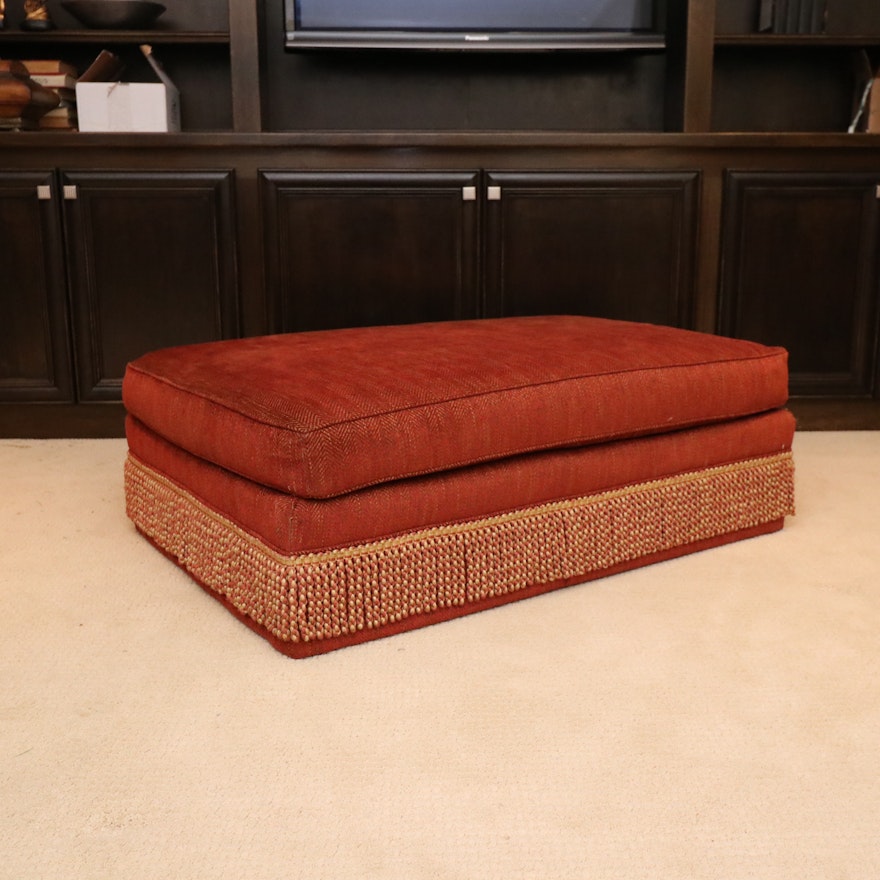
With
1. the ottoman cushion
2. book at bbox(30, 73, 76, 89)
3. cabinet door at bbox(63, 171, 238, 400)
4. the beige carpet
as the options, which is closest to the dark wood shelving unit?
cabinet door at bbox(63, 171, 238, 400)

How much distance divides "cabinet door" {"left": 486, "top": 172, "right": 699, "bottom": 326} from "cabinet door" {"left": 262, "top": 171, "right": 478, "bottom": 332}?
3.8 inches

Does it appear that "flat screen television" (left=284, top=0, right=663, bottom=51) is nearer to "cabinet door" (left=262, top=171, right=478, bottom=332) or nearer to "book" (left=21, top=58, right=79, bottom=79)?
"cabinet door" (left=262, top=171, right=478, bottom=332)

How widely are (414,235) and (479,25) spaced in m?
0.76

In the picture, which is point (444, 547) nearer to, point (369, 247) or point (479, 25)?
point (369, 247)

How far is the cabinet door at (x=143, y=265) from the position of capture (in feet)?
8.86

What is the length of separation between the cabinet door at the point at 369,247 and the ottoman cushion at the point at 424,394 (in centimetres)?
83

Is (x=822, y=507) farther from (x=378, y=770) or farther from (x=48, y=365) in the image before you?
(x=48, y=365)

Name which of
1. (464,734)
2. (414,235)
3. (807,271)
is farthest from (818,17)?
(464,734)

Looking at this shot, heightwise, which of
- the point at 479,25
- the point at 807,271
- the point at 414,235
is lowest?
the point at 807,271

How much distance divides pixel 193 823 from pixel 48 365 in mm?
2006

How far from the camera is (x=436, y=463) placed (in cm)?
146

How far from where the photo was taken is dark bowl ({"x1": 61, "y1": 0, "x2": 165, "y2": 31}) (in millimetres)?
2912

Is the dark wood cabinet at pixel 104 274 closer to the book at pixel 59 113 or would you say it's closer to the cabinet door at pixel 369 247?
the cabinet door at pixel 369 247

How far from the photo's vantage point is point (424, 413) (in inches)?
56.6
